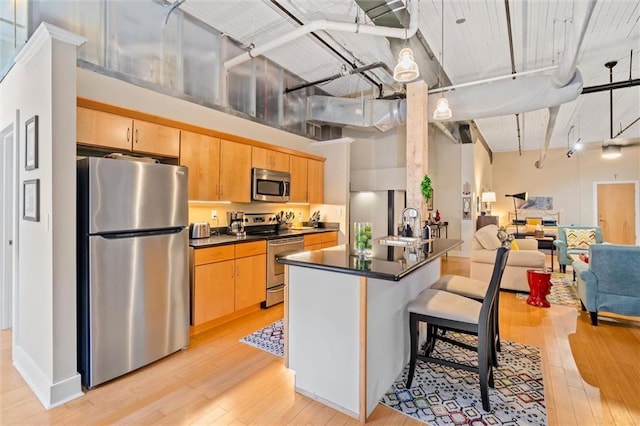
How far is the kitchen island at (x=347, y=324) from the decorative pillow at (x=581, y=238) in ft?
17.0

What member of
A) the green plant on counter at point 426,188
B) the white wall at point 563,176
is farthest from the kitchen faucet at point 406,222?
the white wall at point 563,176

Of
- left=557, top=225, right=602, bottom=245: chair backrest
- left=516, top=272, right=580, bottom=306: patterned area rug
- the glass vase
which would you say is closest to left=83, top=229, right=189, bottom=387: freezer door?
the glass vase

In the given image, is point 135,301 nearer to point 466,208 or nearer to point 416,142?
point 416,142

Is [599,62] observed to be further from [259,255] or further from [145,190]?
[145,190]

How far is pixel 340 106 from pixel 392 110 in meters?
0.94

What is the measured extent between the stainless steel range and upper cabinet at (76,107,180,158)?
4.91 feet

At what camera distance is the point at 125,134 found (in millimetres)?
2883

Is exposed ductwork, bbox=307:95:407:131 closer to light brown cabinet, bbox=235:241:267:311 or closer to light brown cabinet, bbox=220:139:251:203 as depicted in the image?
light brown cabinet, bbox=220:139:251:203

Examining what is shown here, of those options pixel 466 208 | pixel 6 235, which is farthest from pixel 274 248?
pixel 466 208

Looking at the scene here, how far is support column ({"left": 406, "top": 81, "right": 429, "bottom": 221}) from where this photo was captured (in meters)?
4.38

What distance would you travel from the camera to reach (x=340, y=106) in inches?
223

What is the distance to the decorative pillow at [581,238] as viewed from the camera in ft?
19.2

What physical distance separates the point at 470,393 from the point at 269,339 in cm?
178

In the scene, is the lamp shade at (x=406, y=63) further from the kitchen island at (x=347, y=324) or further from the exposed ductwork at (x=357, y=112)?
the exposed ductwork at (x=357, y=112)
